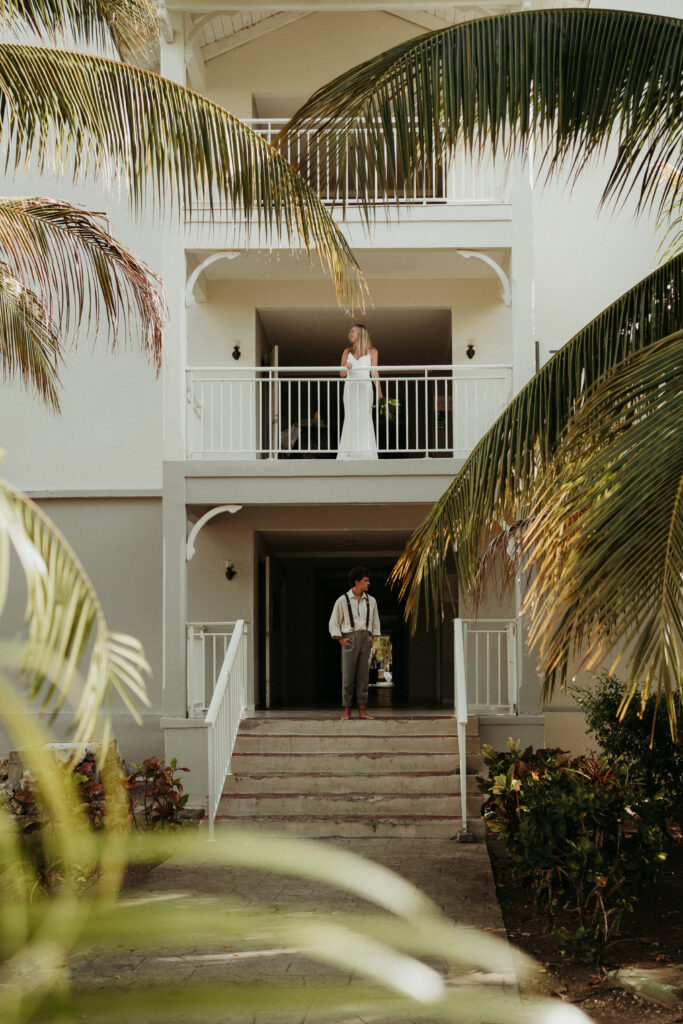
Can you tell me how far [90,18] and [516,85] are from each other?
2.88m

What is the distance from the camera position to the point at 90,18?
6.73m

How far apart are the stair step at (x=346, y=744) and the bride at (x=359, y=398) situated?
3.18 meters

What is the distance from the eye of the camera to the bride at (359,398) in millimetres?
12148

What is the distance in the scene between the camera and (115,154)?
6.02 metres

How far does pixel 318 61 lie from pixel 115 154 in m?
8.69

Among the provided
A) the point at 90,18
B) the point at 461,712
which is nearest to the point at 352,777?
the point at 461,712

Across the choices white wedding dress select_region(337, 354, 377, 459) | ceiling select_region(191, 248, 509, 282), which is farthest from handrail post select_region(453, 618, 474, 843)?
ceiling select_region(191, 248, 509, 282)

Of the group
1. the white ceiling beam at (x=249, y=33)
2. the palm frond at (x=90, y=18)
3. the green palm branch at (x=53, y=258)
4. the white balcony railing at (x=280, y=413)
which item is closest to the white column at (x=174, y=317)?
the white balcony railing at (x=280, y=413)

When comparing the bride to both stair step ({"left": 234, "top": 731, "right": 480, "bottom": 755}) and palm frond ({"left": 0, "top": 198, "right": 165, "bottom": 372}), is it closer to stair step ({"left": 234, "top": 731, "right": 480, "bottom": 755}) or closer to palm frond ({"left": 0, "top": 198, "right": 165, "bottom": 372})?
stair step ({"left": 234, "top": 731, "right": 480, "bottom": 755})

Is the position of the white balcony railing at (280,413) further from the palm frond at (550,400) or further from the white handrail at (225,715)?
the palm frond at (550,400)

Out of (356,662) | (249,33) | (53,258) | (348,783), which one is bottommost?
(348,783)

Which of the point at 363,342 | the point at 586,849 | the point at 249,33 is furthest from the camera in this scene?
the point at 249,33

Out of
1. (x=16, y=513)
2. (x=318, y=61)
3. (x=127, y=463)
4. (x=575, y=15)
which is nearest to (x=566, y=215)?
(x=318, y=61)

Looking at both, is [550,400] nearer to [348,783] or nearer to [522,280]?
[348,783]
